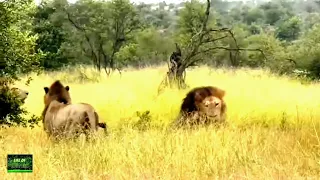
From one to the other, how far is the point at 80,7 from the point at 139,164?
2054cm

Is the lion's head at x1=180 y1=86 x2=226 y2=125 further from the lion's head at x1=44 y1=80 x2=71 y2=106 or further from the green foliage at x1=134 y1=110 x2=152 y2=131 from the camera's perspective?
the lion's head at x1=44 y1=80 x2=71 y2=106

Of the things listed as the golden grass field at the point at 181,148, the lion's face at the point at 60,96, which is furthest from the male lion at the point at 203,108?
the lion's face at the point at 60,96

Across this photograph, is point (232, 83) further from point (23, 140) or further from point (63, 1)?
point (63, 1)

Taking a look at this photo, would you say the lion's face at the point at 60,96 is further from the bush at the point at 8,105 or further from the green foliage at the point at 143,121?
the green foliage at the point at 143,121

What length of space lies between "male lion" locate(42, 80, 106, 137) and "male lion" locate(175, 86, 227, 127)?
4.04ft

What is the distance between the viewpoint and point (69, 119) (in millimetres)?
6164

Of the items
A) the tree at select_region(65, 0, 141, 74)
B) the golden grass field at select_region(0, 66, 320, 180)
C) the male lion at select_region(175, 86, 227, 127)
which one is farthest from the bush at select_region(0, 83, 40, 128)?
the tree at select_region(65, 0, 141, 74)

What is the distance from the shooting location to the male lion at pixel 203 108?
Result: 6.98 meters

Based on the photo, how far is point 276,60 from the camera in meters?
16.9

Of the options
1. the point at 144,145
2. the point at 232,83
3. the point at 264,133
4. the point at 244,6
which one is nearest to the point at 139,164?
the point at 144,145

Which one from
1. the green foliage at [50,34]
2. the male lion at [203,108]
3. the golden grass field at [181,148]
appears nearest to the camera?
the golden grass field at [181,148]

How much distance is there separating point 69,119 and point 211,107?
1851 millimetres

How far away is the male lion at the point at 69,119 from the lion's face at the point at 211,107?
1383 millimetres

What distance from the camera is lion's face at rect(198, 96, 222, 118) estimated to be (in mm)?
7035
